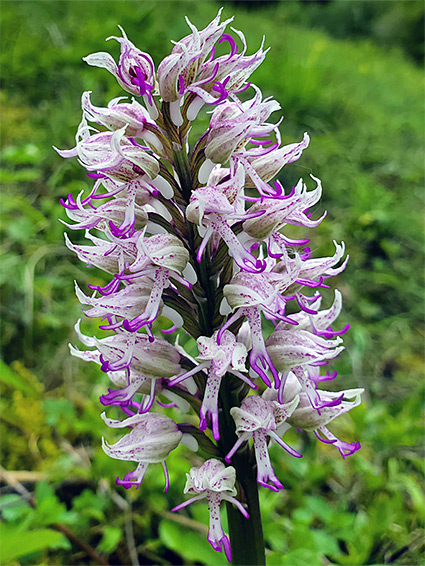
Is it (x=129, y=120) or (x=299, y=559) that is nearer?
(x=129, y=120)

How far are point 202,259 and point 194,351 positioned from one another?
988mm

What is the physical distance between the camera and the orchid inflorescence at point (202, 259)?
2.30 feet

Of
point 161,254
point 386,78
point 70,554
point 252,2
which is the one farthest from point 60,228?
point 252,2

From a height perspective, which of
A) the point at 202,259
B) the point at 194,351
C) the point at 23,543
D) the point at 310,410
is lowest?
the point at 194,351

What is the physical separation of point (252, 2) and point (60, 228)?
870cm

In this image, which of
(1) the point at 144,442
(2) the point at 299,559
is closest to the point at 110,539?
(2) the point at 299,559

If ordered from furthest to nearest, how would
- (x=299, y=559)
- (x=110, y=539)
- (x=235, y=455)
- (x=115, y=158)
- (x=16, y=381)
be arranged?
1. (x=16, y=381)
2. (x=110, y=539)
3. (x=299, y=559)
4. (x=235, y=455)
5. (x=115, y=158)

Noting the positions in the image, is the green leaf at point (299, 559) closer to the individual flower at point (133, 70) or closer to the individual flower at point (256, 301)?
the individual flower at point (256, 301)

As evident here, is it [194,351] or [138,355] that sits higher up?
[138,355]

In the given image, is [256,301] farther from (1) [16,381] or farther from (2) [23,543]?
(1) [16,381]

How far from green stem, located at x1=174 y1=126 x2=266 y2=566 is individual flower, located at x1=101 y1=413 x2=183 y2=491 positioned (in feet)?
0.26

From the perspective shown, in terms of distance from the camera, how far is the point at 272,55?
4172mm

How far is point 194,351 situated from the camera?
67.5 inches

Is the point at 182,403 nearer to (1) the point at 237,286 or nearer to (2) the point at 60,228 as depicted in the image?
(1) the point at 237,286
